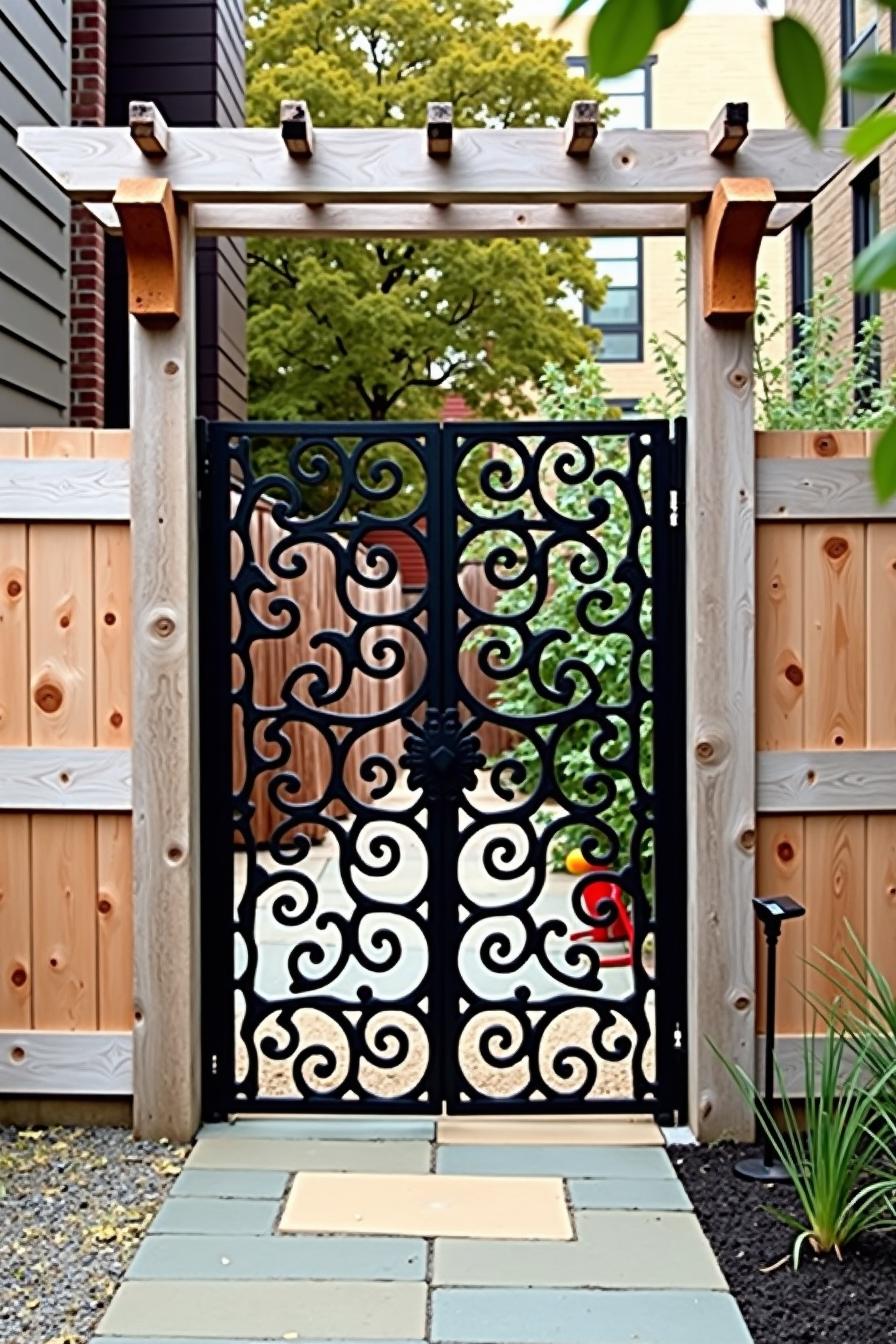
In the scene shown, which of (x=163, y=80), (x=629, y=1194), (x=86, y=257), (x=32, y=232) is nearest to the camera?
(x=629, y=1194)

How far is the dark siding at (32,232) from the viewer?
5715 mm

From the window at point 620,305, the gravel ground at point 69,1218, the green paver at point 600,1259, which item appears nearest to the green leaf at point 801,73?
the gravel ground at point 69,1218

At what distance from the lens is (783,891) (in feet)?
13.7

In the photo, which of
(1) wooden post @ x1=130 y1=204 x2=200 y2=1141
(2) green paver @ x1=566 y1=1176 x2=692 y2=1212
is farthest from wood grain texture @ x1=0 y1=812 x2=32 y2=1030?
(2) green paver @ x1=566 y1=1176 x2=692 y2=1212

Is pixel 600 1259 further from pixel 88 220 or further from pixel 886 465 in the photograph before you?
pixel 88 220

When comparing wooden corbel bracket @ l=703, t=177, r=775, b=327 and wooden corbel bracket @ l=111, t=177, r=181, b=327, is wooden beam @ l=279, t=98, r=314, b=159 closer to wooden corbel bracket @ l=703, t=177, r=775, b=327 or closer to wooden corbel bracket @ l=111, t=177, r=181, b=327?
wooden corbel bracket @ l=111, t=177, r=181, b=327

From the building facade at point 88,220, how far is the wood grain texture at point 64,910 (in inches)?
80.3

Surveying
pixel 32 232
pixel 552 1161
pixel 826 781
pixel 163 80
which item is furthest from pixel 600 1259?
pixel 163 80

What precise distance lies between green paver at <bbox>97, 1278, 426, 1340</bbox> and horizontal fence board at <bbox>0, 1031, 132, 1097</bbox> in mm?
1013

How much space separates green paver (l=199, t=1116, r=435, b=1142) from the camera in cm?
418

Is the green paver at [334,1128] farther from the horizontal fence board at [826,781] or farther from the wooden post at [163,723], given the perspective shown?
the horizontal fence board at [826,781]

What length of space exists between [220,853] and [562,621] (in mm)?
3362

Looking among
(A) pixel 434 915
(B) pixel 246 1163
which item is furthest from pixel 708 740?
(B) pixel 246 1163

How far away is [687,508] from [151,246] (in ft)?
4.98
